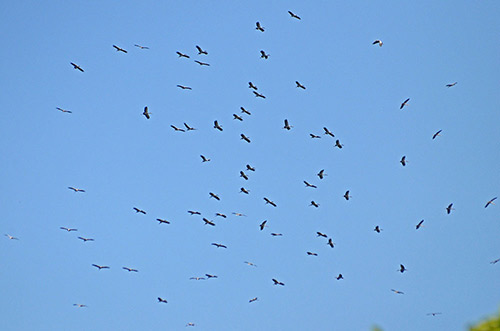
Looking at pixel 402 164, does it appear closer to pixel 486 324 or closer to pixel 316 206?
pixel 316 206

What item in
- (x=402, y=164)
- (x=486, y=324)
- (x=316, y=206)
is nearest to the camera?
(x=486, y=324)

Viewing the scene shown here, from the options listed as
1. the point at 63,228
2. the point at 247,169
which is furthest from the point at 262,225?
the point at 63,228

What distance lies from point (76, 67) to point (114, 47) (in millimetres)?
3167

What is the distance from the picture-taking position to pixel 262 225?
211 feet

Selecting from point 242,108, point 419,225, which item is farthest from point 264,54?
point 419,225

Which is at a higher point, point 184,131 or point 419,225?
point 184,131

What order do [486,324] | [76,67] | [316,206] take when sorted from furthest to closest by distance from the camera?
[316,206], [76,67], [486,324]

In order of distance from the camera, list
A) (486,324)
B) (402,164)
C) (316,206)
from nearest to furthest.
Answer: (486,324), (402,164), (316,206)

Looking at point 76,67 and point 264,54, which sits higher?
point 264,54

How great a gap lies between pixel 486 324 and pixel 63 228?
44.2 m

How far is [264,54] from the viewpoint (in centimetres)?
6097

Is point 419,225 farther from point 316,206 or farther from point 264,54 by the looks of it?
point 264,54

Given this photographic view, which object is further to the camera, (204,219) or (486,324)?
(204,219)

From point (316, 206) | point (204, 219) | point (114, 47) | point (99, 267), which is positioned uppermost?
point (114, 47)
